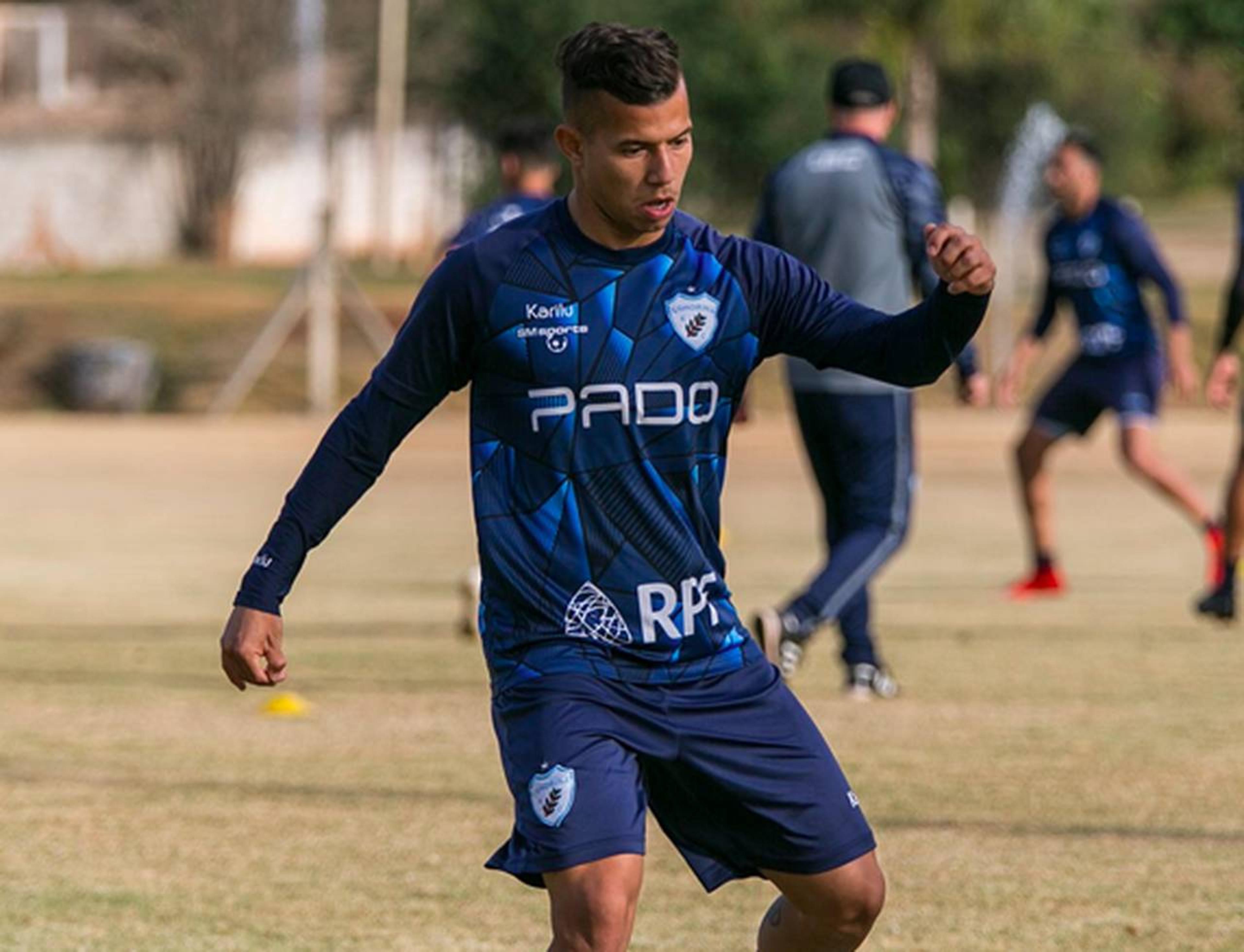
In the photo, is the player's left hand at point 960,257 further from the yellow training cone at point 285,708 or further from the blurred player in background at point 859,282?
the yellow training cone at point 285,708

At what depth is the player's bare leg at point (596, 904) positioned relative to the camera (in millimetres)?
4348

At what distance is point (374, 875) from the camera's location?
268 inches

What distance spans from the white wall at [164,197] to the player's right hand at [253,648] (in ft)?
177

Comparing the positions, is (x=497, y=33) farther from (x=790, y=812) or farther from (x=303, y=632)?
(x=790, y=812)

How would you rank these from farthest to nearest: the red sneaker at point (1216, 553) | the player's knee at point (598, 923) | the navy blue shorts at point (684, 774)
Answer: the red sneaker at point (1216, 553), the navy blue shorts at point (684, 774), the player's knee at point (598, 923)

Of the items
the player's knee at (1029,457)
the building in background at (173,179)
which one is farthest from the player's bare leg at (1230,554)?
the building in background at (173,179)

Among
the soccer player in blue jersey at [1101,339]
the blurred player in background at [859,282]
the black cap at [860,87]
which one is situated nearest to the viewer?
the blurred player in background at [859,282]

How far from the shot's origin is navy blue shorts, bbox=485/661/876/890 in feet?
14.6

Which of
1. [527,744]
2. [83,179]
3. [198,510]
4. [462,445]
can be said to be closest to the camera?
[527,744]

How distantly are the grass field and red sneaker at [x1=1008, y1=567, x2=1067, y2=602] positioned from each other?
0.20 m

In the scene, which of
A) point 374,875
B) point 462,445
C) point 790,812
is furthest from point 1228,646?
point 462,445

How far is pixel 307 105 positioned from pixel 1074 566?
46.7 meters

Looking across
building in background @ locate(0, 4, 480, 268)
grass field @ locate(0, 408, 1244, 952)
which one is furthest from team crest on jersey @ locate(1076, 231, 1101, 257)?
building in background @ locate(0, 4, 480, 268)

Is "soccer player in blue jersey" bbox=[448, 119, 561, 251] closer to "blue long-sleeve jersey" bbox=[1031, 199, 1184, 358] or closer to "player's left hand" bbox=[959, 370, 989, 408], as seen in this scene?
"player's left hand" bbox=[959, 370, 989, 408]
